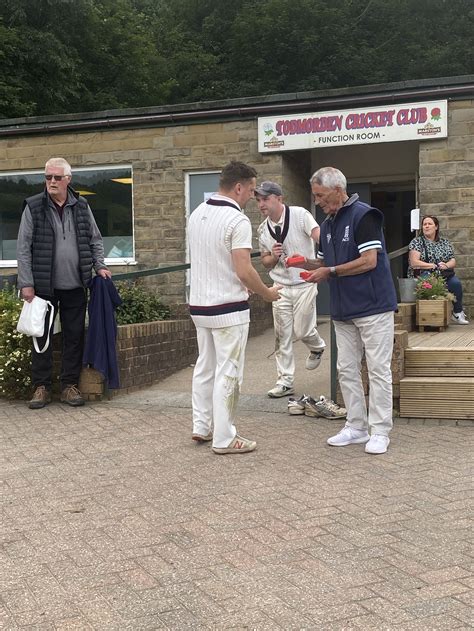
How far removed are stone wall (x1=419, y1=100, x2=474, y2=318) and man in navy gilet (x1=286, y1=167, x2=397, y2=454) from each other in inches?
248

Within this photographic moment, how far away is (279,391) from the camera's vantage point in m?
6.97

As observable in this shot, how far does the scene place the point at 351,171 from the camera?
13.9 metres

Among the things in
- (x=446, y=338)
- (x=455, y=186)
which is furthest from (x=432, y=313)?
(x=455, y=186)

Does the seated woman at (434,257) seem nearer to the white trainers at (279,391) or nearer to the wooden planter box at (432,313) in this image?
the wooden planter box at (432,313)

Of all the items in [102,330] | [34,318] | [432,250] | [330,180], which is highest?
[330,180]

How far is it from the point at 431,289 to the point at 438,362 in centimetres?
251

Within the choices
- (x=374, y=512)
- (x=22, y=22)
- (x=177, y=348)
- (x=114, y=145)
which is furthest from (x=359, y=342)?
(x=22, y=22)

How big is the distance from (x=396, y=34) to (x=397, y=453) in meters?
29.2

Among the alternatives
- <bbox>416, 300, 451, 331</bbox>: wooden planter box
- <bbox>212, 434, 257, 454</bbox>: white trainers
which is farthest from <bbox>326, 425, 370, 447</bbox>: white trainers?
<bbox>416, 300, 451, 331</bbox>: wooden planter box

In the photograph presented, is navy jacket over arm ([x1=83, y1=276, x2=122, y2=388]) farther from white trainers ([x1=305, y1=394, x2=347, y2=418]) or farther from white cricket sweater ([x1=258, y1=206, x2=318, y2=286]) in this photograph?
white trainers ([x1=305, y1=394, x2=347, y2=418])

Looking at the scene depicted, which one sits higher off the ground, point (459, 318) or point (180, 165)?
point (180, 165)

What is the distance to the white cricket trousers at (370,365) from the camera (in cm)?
511

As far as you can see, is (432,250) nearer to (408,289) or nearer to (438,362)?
(408,289)

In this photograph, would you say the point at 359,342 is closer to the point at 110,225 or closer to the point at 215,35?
the point at 110,225
